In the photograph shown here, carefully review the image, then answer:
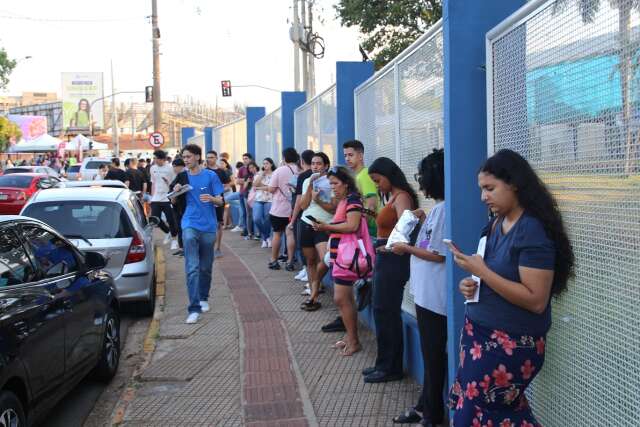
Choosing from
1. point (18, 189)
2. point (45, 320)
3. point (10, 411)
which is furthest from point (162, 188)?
point (10, 411)

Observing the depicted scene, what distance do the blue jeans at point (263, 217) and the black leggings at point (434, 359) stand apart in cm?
898

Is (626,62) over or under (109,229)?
over

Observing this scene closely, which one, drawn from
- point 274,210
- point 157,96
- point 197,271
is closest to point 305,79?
point 157,96

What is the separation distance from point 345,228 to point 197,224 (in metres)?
2.41

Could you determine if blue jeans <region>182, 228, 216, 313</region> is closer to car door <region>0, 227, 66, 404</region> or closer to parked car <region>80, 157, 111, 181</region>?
car door <region>0, 227, 66, 404</region>

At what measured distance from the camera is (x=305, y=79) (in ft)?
81.8

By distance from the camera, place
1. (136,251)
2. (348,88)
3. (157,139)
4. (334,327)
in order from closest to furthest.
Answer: (334,327), (136,251), (348,88), (157,139)

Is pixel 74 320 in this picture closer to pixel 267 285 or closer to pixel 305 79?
pixel 267 285

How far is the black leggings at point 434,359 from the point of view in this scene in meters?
4.59

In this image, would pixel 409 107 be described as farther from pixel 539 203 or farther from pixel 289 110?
pixel 289 110

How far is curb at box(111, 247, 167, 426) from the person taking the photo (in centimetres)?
536

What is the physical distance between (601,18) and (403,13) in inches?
775

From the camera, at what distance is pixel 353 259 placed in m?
6.28

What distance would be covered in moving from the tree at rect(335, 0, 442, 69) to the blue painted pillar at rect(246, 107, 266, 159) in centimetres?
407
